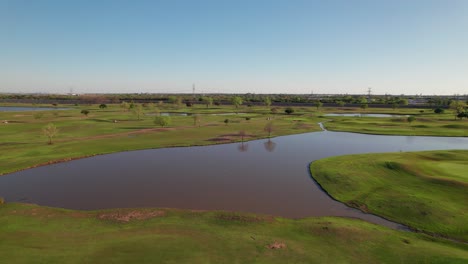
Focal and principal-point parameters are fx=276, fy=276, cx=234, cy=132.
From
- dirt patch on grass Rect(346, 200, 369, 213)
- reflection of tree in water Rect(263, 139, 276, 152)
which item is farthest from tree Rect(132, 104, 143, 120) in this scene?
dirt patch on grass Rect(346, 200, 369, 213)

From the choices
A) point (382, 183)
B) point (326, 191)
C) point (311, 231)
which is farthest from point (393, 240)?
point (382, 183)

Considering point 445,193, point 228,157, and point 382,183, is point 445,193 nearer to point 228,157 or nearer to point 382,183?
point 382,183

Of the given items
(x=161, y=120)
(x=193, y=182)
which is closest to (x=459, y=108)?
(x=161, y=120)

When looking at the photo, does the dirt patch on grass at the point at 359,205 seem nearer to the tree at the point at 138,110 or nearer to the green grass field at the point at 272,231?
the green grass field at the point at 272,231

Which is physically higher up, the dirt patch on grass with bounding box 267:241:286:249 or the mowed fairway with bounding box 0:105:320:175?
the mowed fairway with bounding box 0:105:320:175

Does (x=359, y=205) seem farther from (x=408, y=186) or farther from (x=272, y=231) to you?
(x=272, y=231)

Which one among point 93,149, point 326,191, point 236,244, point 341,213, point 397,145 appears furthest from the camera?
point 397,145

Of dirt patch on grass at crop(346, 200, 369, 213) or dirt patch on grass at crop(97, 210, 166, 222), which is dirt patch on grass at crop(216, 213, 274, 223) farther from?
dirt patch on grass at crop(346, 200, 369, 213)
